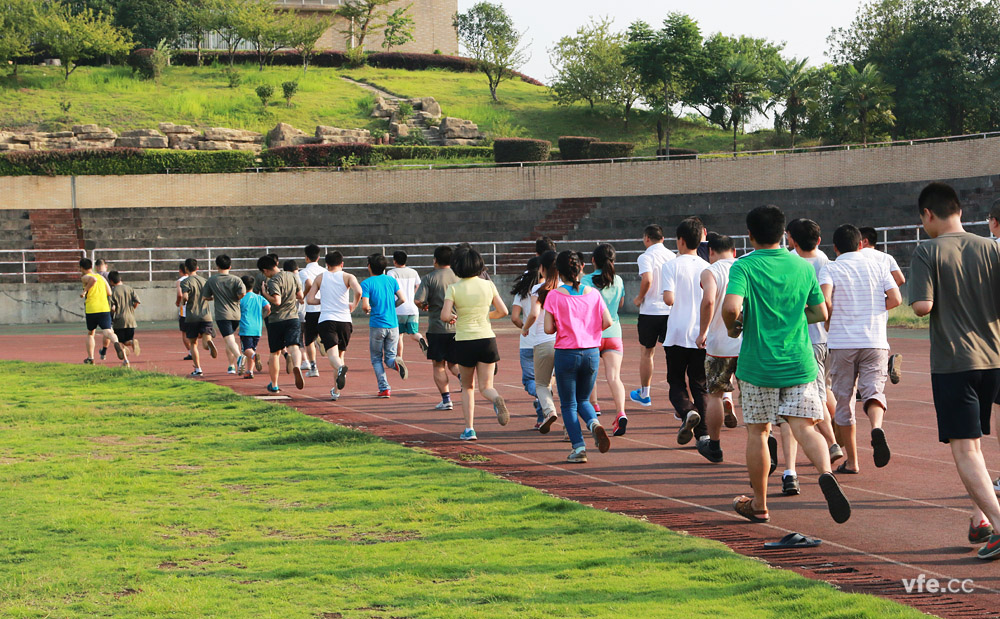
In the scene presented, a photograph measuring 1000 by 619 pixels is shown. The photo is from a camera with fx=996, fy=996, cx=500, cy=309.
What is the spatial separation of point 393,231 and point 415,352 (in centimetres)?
1412

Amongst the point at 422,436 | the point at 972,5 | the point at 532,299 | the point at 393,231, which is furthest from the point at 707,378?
the point at 972,5

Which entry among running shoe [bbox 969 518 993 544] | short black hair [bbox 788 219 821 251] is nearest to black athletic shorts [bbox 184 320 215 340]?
short black hair [bbox 788 219 821 251]

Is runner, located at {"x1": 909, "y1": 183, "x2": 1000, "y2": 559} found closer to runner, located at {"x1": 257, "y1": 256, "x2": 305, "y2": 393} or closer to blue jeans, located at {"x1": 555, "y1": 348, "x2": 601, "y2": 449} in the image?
blue jeans, located at {"x1": 555, "y1": 348, "x2": 601, "y2": 449}

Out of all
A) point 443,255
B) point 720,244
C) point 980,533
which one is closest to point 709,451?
point 720,244

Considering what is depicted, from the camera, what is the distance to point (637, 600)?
16.3ft

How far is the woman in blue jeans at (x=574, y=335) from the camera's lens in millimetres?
8406

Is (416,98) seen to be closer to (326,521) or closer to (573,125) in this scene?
(573,125)

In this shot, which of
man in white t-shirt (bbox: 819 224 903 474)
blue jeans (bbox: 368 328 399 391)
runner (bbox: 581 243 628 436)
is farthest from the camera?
blue jeans (bbox: 368 328 399 391)

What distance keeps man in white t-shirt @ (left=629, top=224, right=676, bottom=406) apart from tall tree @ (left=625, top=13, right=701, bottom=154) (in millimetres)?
39386

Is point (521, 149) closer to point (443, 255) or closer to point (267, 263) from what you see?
A: point (267, 263)

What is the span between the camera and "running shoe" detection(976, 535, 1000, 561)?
549 cm

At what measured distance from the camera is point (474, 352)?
9.73m

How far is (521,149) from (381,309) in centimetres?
2672

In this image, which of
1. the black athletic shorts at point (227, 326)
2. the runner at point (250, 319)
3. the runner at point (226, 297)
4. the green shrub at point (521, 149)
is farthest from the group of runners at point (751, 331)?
the green shrub at point (521, 149)
